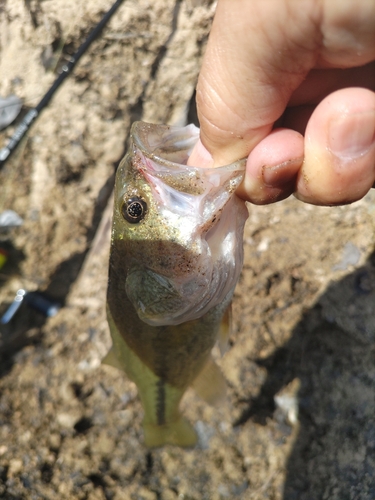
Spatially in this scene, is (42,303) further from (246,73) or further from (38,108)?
(246,73)

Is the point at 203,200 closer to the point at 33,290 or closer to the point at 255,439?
the point at 255,439

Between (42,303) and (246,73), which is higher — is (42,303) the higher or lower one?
the lower one

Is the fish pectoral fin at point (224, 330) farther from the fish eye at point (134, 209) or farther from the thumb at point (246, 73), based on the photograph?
the thumb at point (246, 73)

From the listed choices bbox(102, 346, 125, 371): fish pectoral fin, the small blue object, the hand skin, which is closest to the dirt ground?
the small blue object

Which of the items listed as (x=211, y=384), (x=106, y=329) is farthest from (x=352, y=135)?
(x=106, y=329)

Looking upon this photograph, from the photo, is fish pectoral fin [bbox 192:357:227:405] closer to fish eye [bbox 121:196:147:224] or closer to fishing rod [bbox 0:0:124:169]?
fish eye [bbox 121:196:147:224]

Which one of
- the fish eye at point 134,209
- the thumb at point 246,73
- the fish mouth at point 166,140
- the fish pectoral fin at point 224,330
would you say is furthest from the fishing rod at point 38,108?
the fish pectoral fin at point 224,330

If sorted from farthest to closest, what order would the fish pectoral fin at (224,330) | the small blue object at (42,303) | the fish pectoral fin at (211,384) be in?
1. the small blue object at (42,303)
2. the fish pectoral fin at (211,384)
3. the fish pectoral fin at (224,330)

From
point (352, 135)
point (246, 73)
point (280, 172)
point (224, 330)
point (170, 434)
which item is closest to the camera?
point (246, 73)
